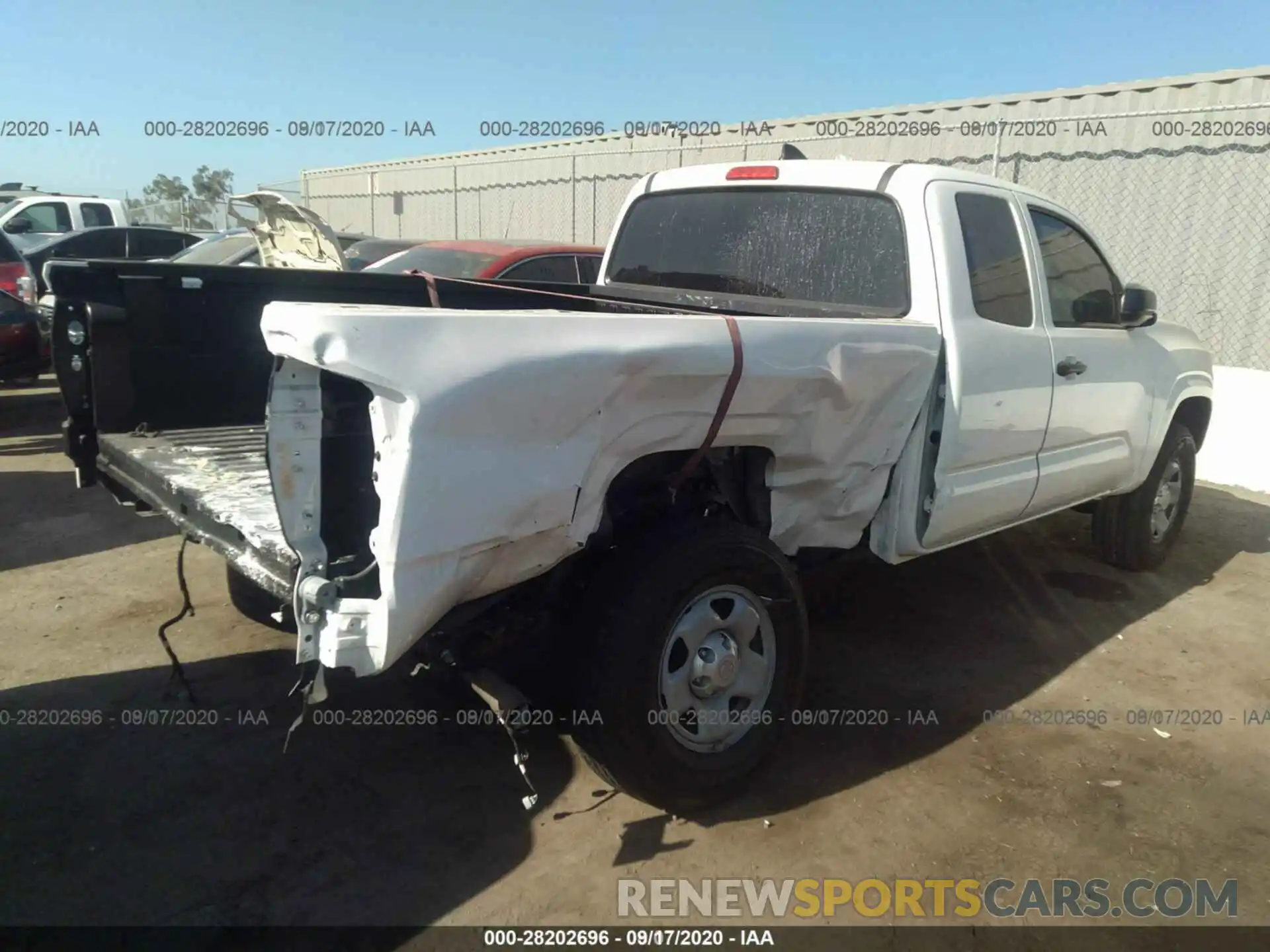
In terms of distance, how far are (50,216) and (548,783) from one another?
54.6 feet

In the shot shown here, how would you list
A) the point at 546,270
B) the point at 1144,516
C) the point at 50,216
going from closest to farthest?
the point at 1144,516 → the point at 546,270 → the point at 50,216

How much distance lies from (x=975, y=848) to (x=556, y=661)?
147 centimetres

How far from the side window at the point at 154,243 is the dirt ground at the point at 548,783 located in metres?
11.1

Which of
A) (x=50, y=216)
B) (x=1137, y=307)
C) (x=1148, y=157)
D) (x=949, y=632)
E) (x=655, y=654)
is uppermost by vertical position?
(x=1148, y=157)

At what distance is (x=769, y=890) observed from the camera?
273 cm

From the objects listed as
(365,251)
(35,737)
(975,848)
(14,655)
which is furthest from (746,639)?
(365,251)

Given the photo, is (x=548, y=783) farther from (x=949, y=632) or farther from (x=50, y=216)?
(x=50, y=216)

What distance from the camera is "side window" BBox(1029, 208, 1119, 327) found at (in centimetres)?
426

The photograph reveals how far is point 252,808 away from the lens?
298cm

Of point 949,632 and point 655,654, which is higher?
point 655,654

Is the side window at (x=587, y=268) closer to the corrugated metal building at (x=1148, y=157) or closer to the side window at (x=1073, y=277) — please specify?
the corrugated metal building at (x=1148, y=157)

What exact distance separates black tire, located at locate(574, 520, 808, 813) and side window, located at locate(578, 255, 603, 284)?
5835 millimetres

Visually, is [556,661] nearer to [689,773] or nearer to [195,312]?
[689,773]

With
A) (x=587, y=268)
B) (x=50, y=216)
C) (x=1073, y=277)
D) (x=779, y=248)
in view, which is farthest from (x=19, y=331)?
(x=50, y=216)
